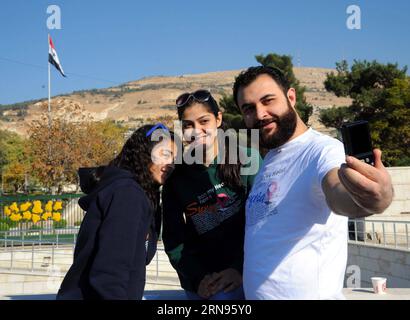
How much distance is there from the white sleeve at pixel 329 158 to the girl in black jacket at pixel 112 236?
82 centimetres

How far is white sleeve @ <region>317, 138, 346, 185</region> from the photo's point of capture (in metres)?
1.69

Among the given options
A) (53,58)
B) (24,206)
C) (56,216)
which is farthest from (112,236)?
(53,58)

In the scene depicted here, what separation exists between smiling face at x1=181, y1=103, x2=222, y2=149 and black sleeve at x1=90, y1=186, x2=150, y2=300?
24.5 inches

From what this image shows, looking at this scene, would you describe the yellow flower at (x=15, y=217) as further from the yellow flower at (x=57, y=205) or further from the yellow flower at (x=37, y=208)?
the yellow flower at (x=57, y=205)

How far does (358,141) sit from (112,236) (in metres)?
1.09

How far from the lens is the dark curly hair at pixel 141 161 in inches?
91.2

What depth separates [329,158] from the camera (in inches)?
68.0

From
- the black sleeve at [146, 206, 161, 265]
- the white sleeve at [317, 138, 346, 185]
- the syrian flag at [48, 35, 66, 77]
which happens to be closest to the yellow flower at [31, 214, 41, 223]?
the black sleeve at [146, 206, 161, 265]

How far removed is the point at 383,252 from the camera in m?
10.4

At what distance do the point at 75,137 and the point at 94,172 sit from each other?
1291 inches

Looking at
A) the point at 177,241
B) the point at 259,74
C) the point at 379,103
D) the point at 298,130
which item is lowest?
the point at 177,241

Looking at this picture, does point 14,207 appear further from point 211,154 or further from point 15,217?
point 211,154

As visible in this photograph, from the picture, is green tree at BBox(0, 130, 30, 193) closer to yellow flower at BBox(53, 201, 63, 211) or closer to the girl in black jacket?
yellow flower at BBox(53, 201, 63, 211)
